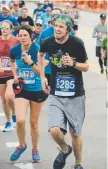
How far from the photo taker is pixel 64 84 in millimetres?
7371

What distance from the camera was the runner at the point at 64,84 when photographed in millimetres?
7262

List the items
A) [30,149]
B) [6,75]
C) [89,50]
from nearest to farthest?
Result: [30,149], [6,75], [89,50]

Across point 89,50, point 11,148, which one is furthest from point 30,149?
point 89,50

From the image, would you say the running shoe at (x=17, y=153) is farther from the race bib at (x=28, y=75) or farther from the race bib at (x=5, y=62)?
the race bib at (x=5, y=62)

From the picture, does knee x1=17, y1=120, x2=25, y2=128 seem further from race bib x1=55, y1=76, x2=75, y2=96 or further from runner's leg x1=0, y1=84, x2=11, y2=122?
runner's leg x1=0, y1=84, x2=11, y2=122

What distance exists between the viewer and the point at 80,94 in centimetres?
748

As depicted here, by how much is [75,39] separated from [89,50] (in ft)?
61.3

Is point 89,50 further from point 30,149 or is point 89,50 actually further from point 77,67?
point 77,67

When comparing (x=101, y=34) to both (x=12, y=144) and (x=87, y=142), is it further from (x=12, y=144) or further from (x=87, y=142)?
(x=12, y=144)

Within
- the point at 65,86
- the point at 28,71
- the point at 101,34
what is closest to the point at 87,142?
the point at 28,71

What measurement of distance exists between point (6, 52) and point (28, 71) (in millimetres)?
1843

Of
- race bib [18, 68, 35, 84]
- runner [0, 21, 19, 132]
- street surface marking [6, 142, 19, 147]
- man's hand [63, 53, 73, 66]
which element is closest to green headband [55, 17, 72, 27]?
man's hand [63, 53, 73, 66]

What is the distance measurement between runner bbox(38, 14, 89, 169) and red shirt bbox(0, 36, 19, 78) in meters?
2.38

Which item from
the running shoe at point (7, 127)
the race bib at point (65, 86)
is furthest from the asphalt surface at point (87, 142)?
the race bib at point (65, 86)
